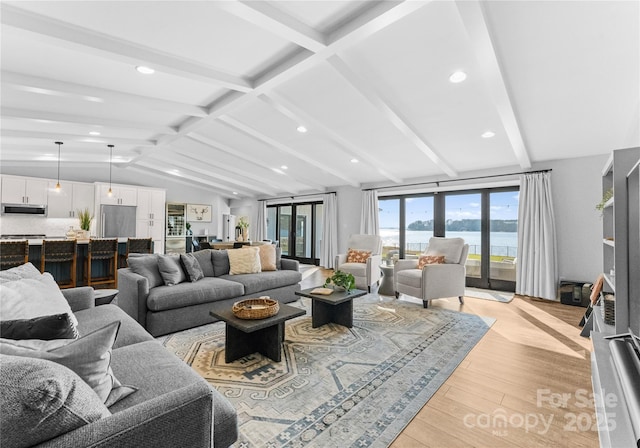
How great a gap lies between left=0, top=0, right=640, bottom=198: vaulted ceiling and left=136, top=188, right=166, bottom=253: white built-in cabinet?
297 centimetres

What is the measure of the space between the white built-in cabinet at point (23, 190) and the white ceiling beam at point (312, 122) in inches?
260

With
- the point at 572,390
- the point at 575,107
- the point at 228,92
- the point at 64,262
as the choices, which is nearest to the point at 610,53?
the point at 575,107

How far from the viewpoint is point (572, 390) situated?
210cm

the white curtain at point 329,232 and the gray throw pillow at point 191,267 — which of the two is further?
the white curtain at point 329,232

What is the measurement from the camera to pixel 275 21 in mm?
2162

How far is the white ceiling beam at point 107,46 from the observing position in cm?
218

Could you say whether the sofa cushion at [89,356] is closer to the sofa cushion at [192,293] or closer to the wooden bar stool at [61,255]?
the sofa cushion at [192,293]

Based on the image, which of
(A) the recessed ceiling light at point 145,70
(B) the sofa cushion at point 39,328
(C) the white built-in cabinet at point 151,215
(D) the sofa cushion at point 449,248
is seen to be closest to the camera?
(B) the sofa cushion at point 39,328

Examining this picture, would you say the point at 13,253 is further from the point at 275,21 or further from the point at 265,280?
the point at 275,21

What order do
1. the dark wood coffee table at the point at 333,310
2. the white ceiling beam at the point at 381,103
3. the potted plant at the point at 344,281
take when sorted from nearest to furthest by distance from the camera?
the white ceiling beam at the point at 381,103 → the dark wood coffee table at the point at 333,310 → the potted plant at the point at 344,281

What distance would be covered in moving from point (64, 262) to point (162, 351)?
177 inches

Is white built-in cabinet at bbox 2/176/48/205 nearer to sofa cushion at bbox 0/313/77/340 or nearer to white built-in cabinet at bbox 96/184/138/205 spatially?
white built-in cabinet at bbox 96/184/138/205

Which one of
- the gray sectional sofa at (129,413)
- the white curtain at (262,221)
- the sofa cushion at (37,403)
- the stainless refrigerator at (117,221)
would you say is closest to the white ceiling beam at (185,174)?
the white curtain at (262,221)

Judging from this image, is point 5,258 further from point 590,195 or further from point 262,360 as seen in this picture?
point 590,195
